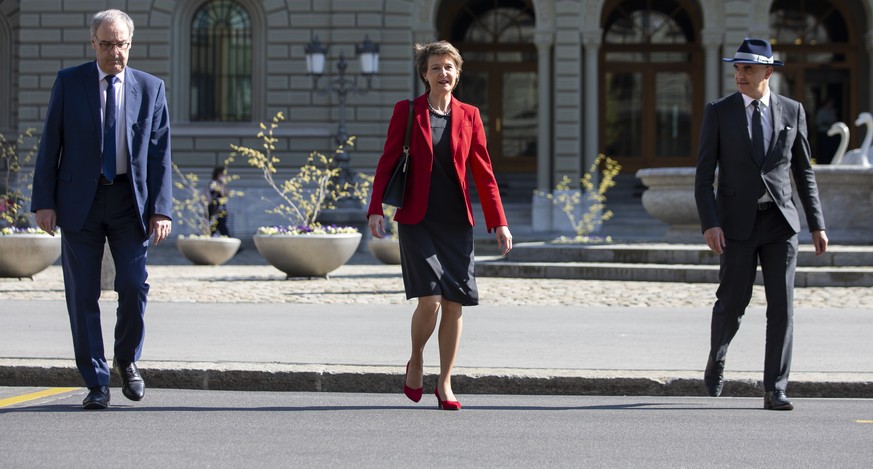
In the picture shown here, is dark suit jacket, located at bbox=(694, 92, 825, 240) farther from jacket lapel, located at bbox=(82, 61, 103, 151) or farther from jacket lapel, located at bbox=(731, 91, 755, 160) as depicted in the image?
jacket lapel, located at bbox=(82, 61, 103, 151)

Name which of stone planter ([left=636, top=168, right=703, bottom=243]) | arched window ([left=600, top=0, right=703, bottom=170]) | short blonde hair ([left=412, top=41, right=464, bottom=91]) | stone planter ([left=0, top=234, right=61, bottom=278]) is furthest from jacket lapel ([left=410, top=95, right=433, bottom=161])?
arched window ([left=600, top=0, right=703, bottom=170])

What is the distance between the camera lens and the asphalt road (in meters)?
6.12

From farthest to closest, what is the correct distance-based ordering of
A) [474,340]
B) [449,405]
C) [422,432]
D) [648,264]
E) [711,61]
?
1. [711,61]
2. [648,264]
3. [474,340]
4. [449,405]
5. [422,432]

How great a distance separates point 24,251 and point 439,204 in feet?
35.4

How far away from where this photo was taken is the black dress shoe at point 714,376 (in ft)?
25.4

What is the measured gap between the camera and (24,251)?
1725 cm

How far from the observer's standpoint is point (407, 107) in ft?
24.5

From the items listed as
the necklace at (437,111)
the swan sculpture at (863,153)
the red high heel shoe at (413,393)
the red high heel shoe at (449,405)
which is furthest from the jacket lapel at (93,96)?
the swan sculpture at (863,153)

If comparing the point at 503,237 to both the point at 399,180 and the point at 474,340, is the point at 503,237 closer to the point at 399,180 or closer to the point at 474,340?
the point at 399,180

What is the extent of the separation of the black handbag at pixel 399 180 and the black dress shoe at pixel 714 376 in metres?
1.74

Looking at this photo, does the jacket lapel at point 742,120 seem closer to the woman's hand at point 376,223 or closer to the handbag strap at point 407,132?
the handbag strap at point 407,132

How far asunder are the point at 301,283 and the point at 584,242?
4.36 metres

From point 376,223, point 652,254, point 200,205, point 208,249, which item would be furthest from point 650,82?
point 376,223

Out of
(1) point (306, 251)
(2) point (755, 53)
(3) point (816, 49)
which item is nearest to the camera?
(2) point (755, 53)
